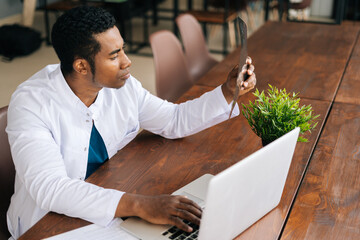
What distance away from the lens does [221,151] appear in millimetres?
1576

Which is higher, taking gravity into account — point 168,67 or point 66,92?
point 66,92

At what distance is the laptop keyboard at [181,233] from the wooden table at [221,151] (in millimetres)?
116

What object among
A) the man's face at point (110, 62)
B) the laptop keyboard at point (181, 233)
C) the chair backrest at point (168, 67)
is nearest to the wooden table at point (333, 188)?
the laptop keyboard at point (181, 233)

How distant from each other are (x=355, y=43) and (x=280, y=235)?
213 centimetres

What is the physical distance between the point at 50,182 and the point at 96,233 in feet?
0.61

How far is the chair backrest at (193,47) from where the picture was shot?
3006 mm

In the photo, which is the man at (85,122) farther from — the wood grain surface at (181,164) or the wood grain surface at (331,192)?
the wood grain surface at (331,192)

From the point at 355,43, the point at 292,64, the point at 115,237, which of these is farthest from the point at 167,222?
the point at 355,43

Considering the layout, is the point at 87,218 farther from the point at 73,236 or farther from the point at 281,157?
the point at 281,157

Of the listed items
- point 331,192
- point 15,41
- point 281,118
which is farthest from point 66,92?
point 15,41

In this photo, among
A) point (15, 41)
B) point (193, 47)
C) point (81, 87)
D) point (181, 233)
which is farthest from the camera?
point (15, 41)

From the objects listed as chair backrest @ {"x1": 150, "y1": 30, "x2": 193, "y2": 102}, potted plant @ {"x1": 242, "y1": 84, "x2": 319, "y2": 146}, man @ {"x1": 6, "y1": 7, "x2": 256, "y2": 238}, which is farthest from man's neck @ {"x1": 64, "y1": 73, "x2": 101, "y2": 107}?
chair backrest @ {"x1": 150, "y1": 30, "x2": 193, "y2": 102}

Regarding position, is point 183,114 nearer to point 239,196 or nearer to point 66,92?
point 66,92

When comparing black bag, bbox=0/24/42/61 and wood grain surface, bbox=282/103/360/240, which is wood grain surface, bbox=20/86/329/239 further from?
black bag, bbox=0/24/42/61
